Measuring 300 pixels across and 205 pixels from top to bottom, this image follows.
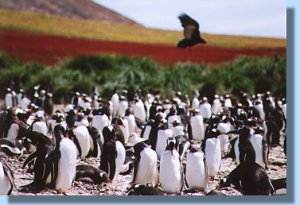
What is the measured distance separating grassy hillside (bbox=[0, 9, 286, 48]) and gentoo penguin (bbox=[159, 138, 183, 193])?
426 mm

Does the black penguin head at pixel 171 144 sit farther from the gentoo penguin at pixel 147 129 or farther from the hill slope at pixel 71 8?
the hill slope at pixel 71 8

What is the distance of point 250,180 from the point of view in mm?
3182

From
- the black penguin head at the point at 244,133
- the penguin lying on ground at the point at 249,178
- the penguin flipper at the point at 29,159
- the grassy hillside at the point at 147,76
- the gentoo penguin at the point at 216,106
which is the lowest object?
the penguin lying on ground at the point at 249,178

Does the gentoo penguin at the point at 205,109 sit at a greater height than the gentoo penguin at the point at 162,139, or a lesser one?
greater

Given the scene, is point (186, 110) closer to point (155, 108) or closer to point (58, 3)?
point (155, 108)

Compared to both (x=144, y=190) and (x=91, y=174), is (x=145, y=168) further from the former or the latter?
(x=91, y=174)

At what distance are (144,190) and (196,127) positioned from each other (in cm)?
31

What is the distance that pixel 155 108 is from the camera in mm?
3303

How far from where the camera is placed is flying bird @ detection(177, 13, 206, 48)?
3.23 metres

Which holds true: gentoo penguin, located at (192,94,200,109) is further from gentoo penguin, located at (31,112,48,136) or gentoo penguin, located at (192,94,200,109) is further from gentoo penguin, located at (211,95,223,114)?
gentoo penguin, located at (31,112,48,136)

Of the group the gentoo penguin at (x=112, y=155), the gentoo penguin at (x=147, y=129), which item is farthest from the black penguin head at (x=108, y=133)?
the gentoo penguin at (x=147, y=129)

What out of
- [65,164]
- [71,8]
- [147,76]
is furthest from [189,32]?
[65,164]

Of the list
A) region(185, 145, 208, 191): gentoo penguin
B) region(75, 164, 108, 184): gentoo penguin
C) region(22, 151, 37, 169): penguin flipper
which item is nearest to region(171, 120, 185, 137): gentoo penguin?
region(185, 145, 208, 191): gentoo penguin

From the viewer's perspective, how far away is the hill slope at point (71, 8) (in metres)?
3.23
